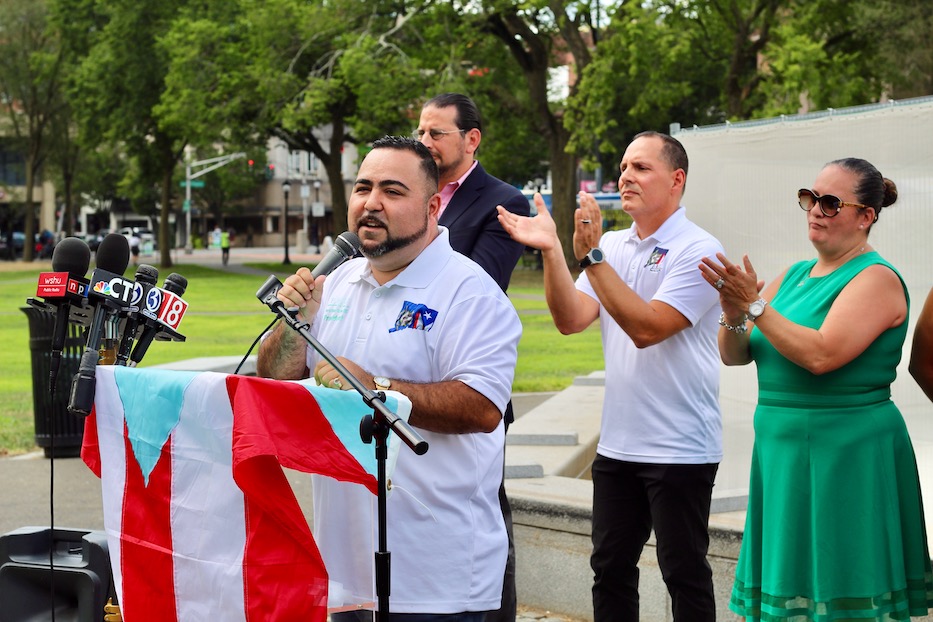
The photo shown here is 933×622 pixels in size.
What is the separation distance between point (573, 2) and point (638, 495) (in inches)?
1152

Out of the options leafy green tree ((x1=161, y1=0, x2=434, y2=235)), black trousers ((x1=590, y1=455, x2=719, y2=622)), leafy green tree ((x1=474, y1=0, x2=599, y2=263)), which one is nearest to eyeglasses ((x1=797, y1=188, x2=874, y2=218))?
black trousers ((x1=590, y1=455, x2=719, y2=622))

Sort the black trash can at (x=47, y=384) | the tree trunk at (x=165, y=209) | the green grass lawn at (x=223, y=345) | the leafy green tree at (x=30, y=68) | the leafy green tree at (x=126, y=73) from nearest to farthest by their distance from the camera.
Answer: the black trash can at (x=47, y=384)
the green grass lawn at (x=223, y=345)
the leafy green tree at (x=126, y=73)
the tree trunk at (x=165, y=209)
the leafy green tree at (x=30, y=68)

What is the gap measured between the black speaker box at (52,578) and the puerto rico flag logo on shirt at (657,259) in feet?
7.14

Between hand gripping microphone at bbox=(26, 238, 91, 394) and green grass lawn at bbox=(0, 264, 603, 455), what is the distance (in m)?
6.72

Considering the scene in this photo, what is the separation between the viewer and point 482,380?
3.07 meters

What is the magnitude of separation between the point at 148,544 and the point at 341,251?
96 cm

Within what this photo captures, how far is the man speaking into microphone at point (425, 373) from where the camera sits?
10.1 ft

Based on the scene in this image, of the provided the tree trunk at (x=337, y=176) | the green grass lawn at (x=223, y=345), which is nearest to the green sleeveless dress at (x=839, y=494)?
the green grass lawn at (x=223, y=345)

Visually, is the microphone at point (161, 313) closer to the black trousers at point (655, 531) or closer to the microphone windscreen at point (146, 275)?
the microphone windscreen at point (146, 275)

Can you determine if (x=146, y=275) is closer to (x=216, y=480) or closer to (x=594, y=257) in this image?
(x=216, y=480)

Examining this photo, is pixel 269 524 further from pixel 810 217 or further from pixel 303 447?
pixel 810 217

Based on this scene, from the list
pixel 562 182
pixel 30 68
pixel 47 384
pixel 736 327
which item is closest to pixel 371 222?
pixel 736 327

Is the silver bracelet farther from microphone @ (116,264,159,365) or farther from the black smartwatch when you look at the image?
microphone @ (116,264,159,365)

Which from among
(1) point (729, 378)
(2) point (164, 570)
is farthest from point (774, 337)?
(1) point (729, 378)
